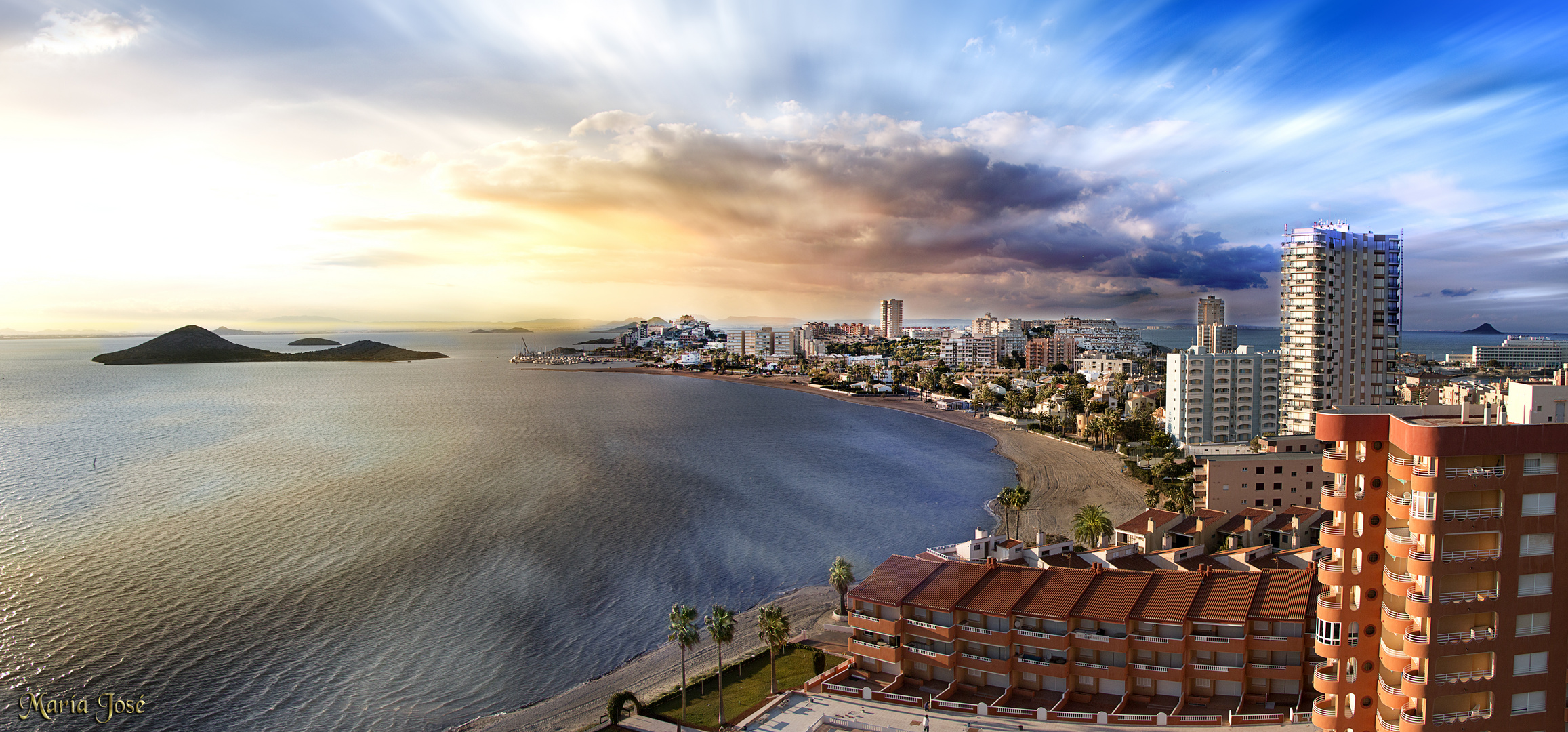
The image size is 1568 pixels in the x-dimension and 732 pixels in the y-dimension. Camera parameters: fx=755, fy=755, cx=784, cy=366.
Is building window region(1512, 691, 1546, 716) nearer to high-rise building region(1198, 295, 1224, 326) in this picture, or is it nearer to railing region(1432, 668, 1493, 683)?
railing region(1432, 668, 1493, 683)

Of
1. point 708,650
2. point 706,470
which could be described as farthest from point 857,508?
point 708,650

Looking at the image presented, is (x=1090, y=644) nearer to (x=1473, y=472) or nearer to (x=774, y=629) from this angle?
(x=774, y=629)

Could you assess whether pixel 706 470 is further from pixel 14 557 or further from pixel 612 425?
pixel 14 557

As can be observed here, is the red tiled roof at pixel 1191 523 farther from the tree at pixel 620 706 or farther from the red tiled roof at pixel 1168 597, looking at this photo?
the tree at pixel 620 706

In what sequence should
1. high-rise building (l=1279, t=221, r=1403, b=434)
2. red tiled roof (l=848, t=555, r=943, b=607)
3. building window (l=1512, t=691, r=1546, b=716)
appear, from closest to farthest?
building window (l=1512, t=691, r=1546, b=716) → red tiled roof (l=848, t=555, r=943, b=607) → high-rise building (l=1279, t=221, r=1403, b=434)

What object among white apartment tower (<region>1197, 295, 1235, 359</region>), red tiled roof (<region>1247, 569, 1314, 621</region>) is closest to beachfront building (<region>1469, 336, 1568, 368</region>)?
white apartment tower (<region>1197, 295, 1235, 359</region>)

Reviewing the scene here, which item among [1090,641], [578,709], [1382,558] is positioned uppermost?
[1382,558]

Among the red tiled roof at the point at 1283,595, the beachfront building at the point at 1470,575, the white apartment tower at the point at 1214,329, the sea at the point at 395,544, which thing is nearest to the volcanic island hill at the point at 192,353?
the sea at the point at 395,544
